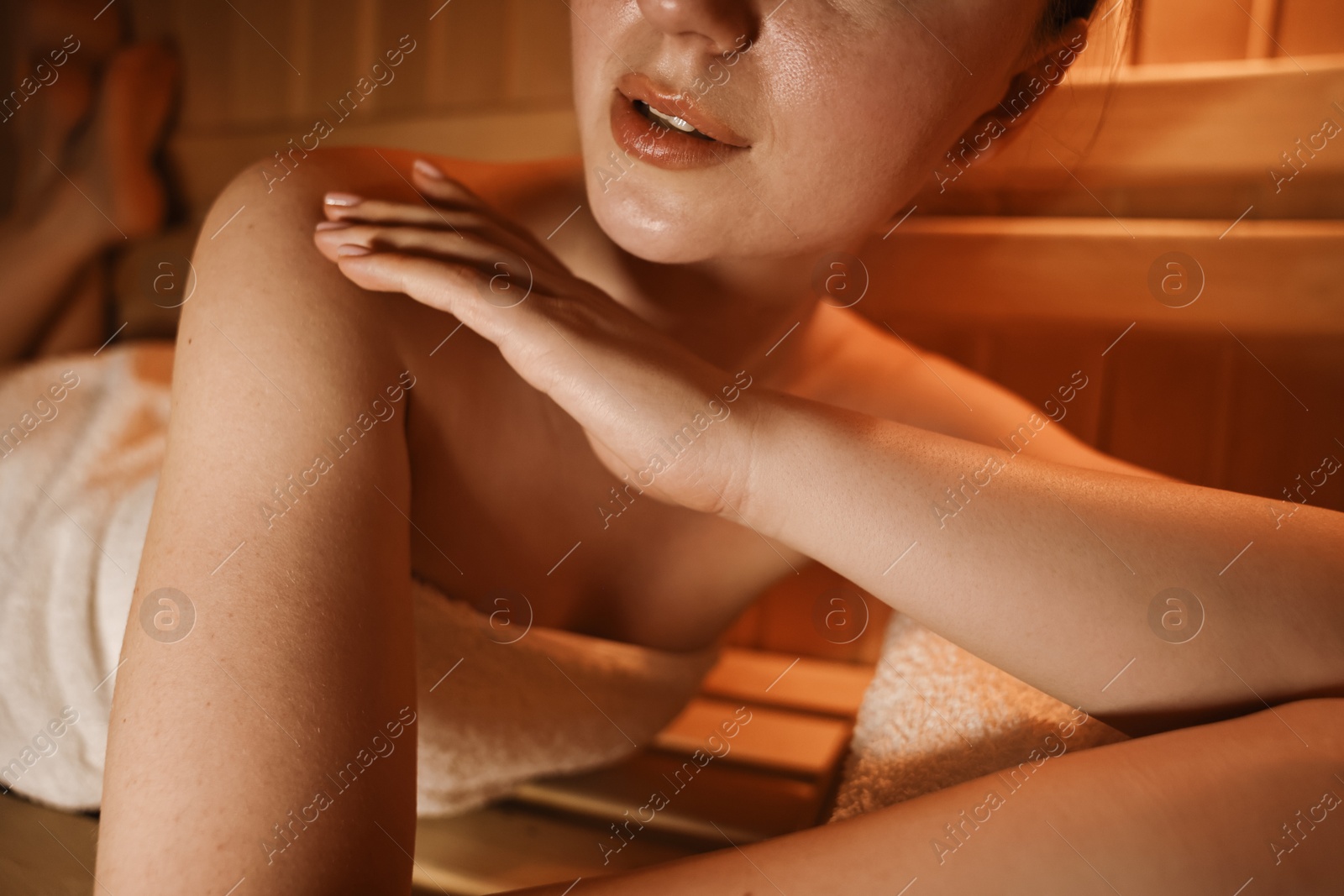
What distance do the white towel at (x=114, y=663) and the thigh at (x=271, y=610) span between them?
0.57 feet

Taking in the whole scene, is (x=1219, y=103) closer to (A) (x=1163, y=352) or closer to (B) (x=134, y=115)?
(A) (x=1163, y=352)

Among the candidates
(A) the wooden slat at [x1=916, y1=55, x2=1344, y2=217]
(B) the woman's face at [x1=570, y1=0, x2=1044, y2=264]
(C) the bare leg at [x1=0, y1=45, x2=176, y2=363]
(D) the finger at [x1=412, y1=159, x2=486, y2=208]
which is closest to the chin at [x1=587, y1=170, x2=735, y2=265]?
(B) the woman's face at [x1=570, y1=0, x2=1044, y2=264]

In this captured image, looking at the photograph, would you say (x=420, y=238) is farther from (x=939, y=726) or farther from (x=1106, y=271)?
(x=1106, y=271)

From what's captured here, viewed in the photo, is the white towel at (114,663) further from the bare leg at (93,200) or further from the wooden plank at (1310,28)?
the wooden plank at (1310,28)

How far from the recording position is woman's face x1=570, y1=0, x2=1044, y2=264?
2.19 feet

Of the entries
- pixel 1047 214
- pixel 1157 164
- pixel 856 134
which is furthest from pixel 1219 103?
pixel 856 134

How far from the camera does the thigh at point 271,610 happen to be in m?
0.51

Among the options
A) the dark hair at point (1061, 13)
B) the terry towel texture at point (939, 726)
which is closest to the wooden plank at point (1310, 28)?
the dark hair at point (1061, 13)

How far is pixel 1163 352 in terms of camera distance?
123cm

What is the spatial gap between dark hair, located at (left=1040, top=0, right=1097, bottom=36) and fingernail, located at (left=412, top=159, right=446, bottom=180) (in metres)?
0.55

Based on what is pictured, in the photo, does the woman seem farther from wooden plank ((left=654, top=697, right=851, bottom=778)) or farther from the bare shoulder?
wooden plank ((left=654, top=697, right=851, bottom=778))

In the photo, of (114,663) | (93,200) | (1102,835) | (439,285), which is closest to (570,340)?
(439,285)

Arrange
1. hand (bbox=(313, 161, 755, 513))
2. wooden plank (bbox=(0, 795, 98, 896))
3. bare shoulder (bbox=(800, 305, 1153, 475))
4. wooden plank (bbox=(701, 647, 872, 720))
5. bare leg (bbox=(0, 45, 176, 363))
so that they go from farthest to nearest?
bare leg (bbox=(0, 45, 176, 363)), wooden plank (bbox=(701, 647, 872, 720)), bare shoulder (bbox=(800, 305, 1153, 475)), wooden plank (bbox=(0, 795, 98, 896)), hand (bbox=(313, 161, 755, 513))

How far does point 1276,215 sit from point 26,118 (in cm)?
203
